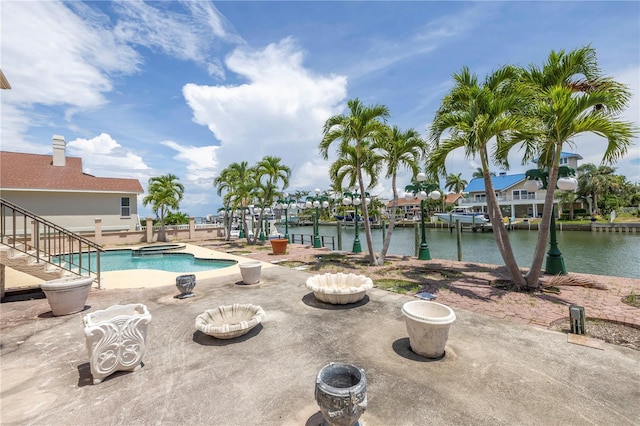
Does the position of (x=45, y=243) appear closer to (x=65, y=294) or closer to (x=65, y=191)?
(x=65, y=294)

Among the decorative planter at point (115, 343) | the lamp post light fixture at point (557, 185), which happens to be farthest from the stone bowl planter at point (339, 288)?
the lamp post light fixture at point (557, 185)

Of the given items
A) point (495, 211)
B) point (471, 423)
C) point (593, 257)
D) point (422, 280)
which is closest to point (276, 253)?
point (422, 280)

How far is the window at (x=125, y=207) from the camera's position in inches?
1005

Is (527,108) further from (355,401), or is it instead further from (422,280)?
(355,401)

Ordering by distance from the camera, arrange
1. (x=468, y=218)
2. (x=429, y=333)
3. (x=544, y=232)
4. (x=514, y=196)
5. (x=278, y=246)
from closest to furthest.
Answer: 1. (x=429, y=333)
2. (x=544, y=232)
3. (x=278, y=246)
4. (x=468, y=218)
5. (x=514, y=196)

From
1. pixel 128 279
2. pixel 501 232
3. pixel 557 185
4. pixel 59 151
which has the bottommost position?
pixel 128 279

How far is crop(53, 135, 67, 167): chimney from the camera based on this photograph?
23.9m

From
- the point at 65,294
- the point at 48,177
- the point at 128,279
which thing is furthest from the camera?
the point at 48,177

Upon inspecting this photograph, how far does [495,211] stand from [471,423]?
7644mm

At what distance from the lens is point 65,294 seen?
671 centimetres

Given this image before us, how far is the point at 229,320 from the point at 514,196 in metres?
58.6

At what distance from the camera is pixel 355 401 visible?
9.27 ft

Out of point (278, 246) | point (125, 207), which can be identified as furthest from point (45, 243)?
point (125, 207)

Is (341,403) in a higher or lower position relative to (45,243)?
lower
